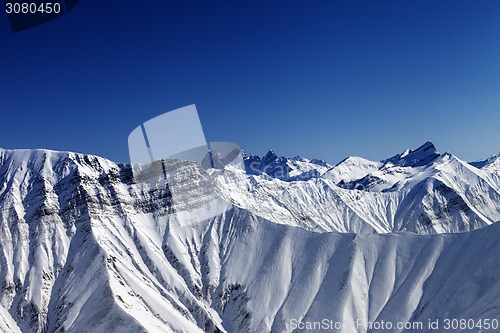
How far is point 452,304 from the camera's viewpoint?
5728 inches

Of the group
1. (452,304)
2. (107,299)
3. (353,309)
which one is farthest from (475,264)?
(107,299)

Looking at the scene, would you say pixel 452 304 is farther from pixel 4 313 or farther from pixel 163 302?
pixel 4 313

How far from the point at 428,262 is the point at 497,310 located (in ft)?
309

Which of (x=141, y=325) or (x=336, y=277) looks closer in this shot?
(x=141, y=325)

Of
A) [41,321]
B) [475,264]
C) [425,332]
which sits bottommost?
[425,332]

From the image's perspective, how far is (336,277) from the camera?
19188 cm

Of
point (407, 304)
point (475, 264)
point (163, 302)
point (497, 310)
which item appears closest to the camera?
point (497, 310)

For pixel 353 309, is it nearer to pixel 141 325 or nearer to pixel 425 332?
pixel 425 332

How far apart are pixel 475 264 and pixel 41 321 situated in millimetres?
157617

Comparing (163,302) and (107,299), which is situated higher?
(107,299)

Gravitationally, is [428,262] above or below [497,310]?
below

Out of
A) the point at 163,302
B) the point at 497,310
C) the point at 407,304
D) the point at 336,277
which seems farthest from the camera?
the point at 336,277

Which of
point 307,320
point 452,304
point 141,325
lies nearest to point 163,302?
point 141,325

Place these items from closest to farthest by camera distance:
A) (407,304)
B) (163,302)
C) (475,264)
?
(475,264), (407,304), (163,302)
